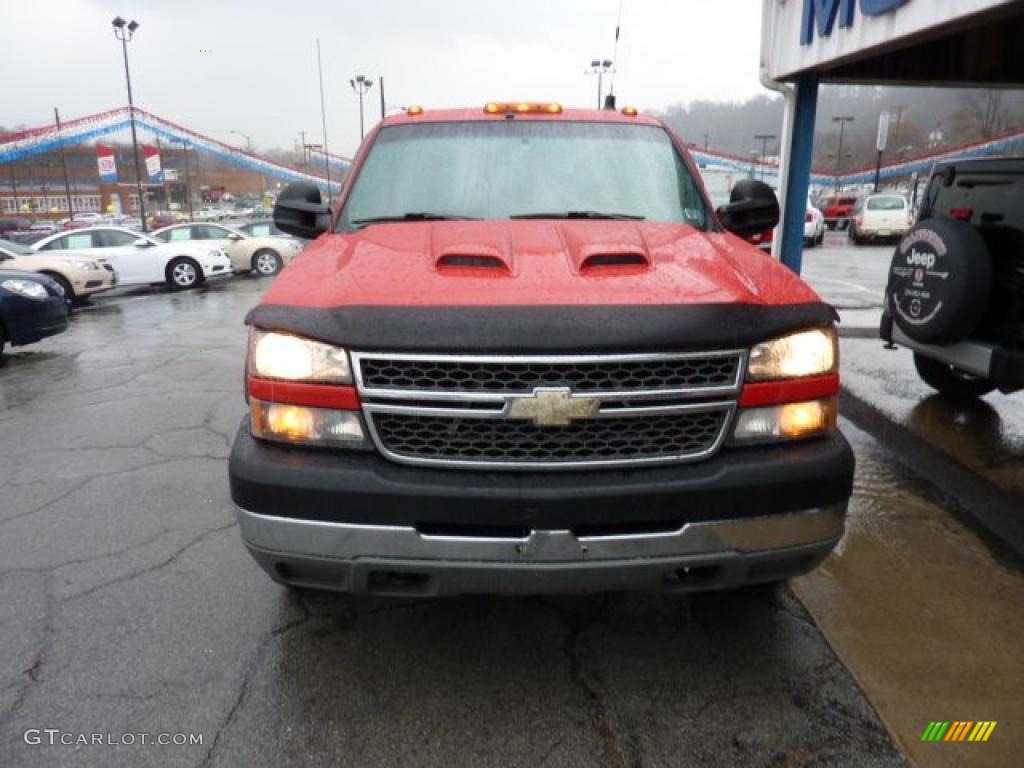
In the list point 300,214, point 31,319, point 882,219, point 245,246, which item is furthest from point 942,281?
point 882,219

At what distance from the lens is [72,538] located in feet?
12.0

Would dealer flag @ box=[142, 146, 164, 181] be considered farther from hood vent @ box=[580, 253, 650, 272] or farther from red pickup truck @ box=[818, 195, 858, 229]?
hood vent @ box=[580, 253, 650, 272]

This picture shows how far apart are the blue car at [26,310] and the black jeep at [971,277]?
27.4 feet

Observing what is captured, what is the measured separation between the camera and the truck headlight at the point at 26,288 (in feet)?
25.5

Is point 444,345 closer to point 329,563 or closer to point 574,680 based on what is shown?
point 329,563

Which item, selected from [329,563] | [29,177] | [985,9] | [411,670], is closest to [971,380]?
[985,9]

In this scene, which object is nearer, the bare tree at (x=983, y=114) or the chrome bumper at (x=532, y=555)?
the chrome bumper at (x=532, y=555)

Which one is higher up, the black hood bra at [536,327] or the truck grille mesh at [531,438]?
the black hood bra at [536,327]

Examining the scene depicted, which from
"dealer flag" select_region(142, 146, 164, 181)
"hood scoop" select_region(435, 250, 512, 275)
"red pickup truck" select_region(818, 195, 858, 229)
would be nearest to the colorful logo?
"hood scoop" select_region(435, 250, 512, 275)

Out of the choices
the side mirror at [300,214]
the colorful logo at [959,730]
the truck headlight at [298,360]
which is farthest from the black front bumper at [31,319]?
the colorful logo at [959,730]

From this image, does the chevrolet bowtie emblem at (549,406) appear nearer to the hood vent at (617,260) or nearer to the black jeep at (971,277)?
the hood vent at (617,260)

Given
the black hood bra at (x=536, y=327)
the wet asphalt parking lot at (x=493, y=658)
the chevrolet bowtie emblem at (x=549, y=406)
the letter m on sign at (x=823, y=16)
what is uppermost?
the letter m on sign at (x=823, y=16)

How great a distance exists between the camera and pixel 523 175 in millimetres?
3406

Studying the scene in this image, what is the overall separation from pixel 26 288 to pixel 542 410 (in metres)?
8.06
